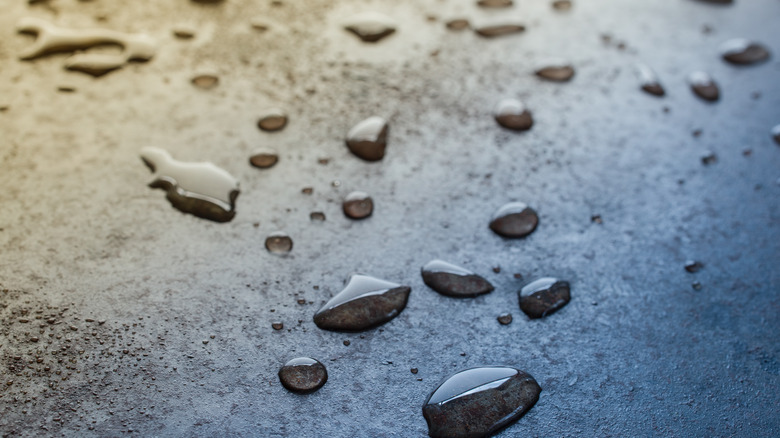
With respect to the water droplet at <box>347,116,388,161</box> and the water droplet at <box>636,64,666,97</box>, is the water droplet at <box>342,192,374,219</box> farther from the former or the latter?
the water droplet at <box>636,64,666,97</box>

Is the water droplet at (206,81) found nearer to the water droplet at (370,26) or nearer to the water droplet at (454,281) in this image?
the water droplet at (370,26)

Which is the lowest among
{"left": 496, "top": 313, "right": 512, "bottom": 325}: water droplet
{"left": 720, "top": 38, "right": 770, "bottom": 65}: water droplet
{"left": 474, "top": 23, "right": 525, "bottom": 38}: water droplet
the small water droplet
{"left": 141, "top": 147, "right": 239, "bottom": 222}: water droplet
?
{"left": 496, "top": 313, "right": 512, "bottom": 325}: water droplet

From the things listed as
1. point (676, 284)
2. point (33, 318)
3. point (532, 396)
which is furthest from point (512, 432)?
point (33, 318)

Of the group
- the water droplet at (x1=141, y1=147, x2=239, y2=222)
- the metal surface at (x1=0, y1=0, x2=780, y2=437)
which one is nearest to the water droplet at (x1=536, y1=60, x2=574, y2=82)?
the metal surface at (x1=0, y1=0, x2=780, y2=437)

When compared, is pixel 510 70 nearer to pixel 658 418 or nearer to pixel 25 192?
pixel 658 418

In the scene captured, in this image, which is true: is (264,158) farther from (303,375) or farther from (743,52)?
(743,52)

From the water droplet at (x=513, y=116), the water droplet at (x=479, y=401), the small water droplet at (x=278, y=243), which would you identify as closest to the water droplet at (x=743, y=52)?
the water droplet at (x=513, y=116)
